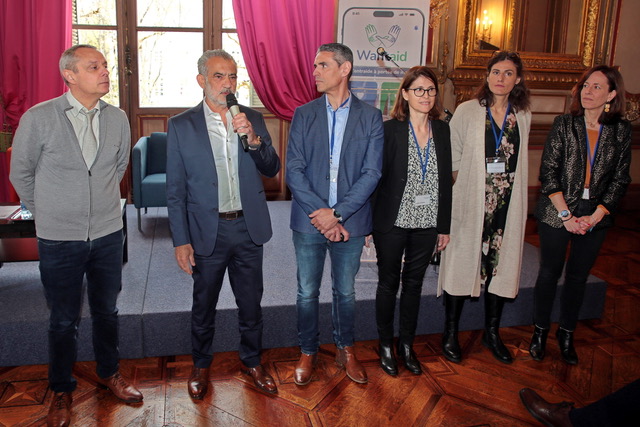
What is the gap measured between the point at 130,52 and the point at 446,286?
14.0 ft

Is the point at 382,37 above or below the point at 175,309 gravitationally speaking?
above

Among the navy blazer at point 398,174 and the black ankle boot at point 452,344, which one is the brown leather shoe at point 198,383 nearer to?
the navy blazer at point 398,174

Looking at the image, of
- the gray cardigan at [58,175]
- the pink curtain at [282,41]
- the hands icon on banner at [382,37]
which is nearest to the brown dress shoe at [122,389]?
the gray cardigan at [58,175]

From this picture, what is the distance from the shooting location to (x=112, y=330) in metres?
2.28

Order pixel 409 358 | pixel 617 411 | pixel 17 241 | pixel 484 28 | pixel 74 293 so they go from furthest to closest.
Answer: pixel 484 28 < pixel 17 241 < pixel 409 358 < pixel 74 293 < pixel 617 411

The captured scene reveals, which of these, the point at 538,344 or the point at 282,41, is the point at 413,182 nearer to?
the point at 538,344

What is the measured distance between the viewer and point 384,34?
11.3 ft

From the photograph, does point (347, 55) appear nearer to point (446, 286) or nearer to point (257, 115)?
point (257, 115)

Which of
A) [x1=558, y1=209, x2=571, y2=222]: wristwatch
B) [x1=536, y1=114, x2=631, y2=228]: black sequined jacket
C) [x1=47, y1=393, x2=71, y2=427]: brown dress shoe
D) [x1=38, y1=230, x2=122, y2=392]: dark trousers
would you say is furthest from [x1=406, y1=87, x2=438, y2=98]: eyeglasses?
[x1=47, y1=393, x2=71, y2=427]: brown dress shoe

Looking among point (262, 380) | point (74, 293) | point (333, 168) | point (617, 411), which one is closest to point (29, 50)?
point (74, 293)

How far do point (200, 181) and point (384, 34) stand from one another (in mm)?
1915

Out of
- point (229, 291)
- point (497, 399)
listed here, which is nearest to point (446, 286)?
point (497, 399)

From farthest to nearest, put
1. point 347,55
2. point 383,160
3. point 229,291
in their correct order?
point 229,291 → point 383,160 → point 347,55

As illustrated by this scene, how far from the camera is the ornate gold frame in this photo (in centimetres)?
550
